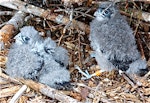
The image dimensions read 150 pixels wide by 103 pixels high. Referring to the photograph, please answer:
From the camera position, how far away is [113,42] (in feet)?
12.9

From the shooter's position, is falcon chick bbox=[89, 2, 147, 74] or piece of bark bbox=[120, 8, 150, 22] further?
piece of bark bbox=[120, 8, 150, 22]

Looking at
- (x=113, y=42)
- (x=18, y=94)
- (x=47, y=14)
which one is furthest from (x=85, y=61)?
(x=18, y=94)

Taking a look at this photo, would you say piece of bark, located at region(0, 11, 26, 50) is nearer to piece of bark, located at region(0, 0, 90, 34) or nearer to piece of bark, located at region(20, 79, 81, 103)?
piece of bark, located at region(0, 0, 90, 34)

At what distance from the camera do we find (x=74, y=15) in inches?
174

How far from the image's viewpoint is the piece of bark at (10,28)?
14.0 feet

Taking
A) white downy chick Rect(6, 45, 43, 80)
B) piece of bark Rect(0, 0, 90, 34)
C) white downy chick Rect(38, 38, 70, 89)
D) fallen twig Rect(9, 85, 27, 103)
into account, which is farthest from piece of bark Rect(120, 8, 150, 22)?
fallen twig Rect(9, 85, 27, 103)

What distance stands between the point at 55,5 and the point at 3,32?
1.85ft

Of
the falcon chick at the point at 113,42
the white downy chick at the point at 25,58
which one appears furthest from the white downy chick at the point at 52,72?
the falcon chick at the point at 113,42

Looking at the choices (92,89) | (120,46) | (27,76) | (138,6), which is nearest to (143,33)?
(138,6)

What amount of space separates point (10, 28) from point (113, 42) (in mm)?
1011

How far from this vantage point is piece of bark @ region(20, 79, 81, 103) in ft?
12.2

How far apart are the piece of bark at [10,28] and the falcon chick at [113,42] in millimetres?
734

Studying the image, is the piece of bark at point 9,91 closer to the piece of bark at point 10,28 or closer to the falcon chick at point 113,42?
the piece of bark at point 10,28

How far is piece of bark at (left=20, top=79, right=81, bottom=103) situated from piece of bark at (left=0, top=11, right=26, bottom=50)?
21.8 inches
